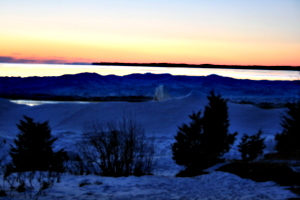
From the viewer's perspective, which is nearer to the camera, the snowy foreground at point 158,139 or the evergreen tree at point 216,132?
the snowy foreground at point 158,139

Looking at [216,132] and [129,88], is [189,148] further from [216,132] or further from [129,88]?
[129,88]

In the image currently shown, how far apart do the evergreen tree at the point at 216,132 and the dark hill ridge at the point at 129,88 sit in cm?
2892

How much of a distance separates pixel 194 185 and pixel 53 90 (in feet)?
169

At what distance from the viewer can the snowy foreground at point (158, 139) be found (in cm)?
802

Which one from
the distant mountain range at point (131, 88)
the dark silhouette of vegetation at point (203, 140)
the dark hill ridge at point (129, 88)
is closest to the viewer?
the dark silhouette of vegetation at point (203, 140)

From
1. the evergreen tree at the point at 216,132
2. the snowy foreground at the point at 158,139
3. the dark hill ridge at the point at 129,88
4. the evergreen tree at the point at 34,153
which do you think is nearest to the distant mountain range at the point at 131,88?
the dark hill ridge at the point at 129,88

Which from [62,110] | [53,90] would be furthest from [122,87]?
[62,110]

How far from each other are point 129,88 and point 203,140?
45.1 meters

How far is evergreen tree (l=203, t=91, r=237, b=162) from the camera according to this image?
1658cm

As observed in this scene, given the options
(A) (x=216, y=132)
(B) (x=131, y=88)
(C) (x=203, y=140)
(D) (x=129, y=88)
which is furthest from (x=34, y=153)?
(D) (x=129, y=88)

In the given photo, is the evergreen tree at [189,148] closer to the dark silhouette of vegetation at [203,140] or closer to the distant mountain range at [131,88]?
the dark silhouette of vegetation at [203,140]

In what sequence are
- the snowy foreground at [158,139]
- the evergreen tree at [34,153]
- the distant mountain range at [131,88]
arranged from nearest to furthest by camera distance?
the snowy foreground at [158,139] → the evergreen tree at [34,153] → the distant mountain range at [131,88]

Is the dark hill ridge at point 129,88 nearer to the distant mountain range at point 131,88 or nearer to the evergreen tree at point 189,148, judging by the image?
the distant mountain range at point 131,88

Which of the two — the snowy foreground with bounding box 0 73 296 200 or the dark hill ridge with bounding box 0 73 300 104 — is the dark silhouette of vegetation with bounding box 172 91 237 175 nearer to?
the snowy foreground with bounding box 0 73 296 200
